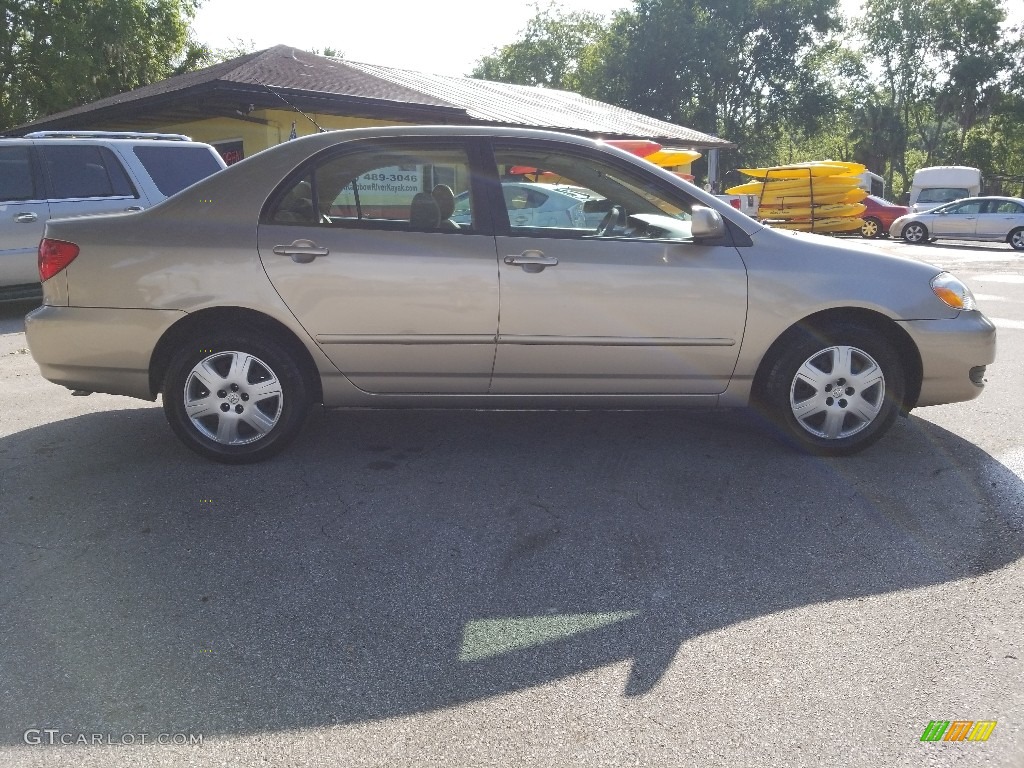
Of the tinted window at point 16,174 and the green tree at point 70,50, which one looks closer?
the tinted window at point 16,174

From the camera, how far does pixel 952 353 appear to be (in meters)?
4.59

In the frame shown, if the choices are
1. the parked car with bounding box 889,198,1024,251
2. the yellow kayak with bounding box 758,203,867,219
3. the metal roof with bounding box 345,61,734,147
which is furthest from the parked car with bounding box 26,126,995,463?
the yellow kayak with bounding box 758,203,867,219

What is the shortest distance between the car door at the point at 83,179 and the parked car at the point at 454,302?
515 cm

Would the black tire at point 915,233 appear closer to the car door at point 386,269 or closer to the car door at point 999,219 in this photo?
the car door at point 999,219

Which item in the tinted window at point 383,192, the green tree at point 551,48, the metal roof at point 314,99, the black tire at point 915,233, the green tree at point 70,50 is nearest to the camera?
the tinted window at point 383,192

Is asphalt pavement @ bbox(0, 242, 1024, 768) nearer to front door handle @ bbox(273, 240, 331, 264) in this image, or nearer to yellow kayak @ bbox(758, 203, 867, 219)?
front door handle @ bbox(273, 240, 331, 264)

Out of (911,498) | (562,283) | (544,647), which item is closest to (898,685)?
(544,647)

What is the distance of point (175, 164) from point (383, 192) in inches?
230

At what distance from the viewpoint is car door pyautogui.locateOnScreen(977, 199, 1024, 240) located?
24.1m

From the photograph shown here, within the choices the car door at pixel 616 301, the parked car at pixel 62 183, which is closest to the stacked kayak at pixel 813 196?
the parked car at pixel 62 183

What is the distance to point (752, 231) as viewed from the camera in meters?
4.52

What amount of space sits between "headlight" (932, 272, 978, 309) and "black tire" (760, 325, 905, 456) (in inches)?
15.2

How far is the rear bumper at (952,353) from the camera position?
4562mm

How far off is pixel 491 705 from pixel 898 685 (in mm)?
1157
